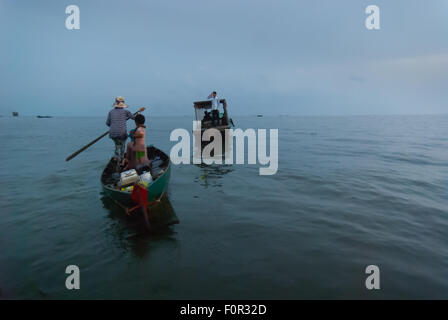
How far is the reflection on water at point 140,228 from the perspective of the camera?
5672mm

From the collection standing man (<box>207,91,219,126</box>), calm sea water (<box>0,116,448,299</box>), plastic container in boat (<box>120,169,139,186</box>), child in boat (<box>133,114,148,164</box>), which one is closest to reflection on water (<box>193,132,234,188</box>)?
calm sea water (<box>0,116,448,299</box>)

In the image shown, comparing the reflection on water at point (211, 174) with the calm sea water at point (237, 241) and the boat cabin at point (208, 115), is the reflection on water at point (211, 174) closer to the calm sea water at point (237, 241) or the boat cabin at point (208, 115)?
the calm sea water at point (237, 241)

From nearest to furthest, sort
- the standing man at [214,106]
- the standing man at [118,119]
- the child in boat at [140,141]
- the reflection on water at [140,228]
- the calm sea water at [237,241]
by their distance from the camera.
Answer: the calm sea water at [237,241] → the reflection on water at [140,228] → the child in boat at [140,141] → the standing man at [118,119] → the standing man at [214,106]

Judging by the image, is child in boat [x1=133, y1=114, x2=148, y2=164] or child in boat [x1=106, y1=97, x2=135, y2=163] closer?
child in boat [x1=133, y1=114, x2=148, y2=164]

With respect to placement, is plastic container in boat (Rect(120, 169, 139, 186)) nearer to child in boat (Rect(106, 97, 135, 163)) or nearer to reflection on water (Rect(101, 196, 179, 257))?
reflection on water (Rect(101, 196, 179, 257))

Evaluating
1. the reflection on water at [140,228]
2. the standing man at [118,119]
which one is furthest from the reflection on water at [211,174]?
the standing man at [118,119]

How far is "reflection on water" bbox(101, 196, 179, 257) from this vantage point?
5.67 m

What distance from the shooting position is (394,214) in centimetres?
734

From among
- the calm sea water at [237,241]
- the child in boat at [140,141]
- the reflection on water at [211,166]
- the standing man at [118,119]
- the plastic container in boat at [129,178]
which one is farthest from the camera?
the reflection on water at [211,166]

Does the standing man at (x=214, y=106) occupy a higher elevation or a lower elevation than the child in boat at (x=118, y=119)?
higher

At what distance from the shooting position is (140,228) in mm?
6383

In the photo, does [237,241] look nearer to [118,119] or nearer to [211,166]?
[118,119]

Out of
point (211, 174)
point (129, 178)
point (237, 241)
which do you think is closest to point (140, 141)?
point (129, 178)
